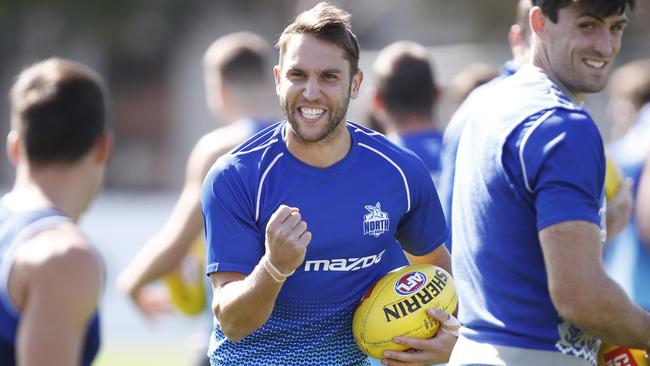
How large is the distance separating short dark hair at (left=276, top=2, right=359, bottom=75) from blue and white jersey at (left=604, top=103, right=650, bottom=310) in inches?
161

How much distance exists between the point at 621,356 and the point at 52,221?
207cm

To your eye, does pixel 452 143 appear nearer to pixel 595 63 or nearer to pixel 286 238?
pixel 595 63

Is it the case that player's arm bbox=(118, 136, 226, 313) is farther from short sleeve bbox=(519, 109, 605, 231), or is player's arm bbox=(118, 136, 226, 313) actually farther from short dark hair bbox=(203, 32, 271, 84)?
short sleeve bbox=(519, 109, 605, 231)

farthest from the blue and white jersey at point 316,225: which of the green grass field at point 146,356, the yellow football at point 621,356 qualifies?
the green grass field at point 146,356

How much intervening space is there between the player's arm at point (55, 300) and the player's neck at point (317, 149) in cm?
118

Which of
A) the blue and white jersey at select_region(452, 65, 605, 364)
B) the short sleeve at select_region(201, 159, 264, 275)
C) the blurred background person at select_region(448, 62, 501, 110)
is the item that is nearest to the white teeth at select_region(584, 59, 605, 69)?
the blue and white jersey at select_region(452, 65, 605, 364)

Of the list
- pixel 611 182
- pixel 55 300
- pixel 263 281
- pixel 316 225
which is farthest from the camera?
pixel 611 182

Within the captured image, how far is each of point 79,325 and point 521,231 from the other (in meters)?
1.48

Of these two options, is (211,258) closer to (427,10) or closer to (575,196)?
(575,196)

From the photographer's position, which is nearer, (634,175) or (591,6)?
(591,6)

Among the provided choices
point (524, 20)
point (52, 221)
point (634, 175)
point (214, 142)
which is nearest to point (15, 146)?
point (52, 221)

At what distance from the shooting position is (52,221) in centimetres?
385

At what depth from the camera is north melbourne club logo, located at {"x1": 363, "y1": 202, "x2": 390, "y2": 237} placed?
15.2ft

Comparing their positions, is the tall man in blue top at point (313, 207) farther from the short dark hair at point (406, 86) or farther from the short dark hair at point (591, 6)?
the short dark hair at point (406, 86)
